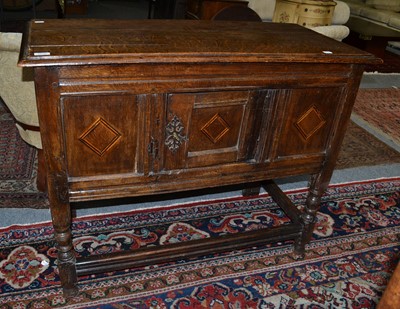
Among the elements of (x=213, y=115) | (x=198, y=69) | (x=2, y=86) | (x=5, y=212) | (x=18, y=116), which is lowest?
(x=5, y=212)

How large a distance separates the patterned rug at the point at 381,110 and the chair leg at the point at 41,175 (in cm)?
308

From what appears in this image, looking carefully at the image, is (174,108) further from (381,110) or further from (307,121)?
(381,110)

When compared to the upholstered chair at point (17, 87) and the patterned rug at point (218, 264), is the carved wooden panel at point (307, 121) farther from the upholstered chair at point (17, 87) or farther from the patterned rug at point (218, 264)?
the upholstered chair at point (17, 87)

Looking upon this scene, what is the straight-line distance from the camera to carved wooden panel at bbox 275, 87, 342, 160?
6.50 ft

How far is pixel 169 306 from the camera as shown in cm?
209

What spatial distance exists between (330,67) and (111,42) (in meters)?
0.96

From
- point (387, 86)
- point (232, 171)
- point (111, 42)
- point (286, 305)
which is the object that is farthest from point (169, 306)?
point (387, 86)

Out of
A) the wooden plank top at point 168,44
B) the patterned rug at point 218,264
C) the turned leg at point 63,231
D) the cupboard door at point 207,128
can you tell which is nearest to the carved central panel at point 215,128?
the cupboard door at point 207,128

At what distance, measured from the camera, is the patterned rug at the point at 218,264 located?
2139 mm

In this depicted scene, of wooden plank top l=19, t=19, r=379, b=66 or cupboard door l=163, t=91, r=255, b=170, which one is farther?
Answer: cupboard door l=163, t=91, r=255, b=170

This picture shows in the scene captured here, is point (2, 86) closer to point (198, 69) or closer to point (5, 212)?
point (5, 212)

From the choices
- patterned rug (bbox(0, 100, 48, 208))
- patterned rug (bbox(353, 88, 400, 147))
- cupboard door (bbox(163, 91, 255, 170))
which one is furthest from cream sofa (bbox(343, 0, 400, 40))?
cupboard door (bbox(163, 91, 255, 170))

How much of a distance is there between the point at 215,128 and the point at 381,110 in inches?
135

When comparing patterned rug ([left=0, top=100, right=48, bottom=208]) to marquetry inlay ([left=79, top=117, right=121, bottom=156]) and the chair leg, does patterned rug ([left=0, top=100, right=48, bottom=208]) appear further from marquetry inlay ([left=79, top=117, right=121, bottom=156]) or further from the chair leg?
marquetry inlay ([left=79, top=117, right=121, bottom=156])
